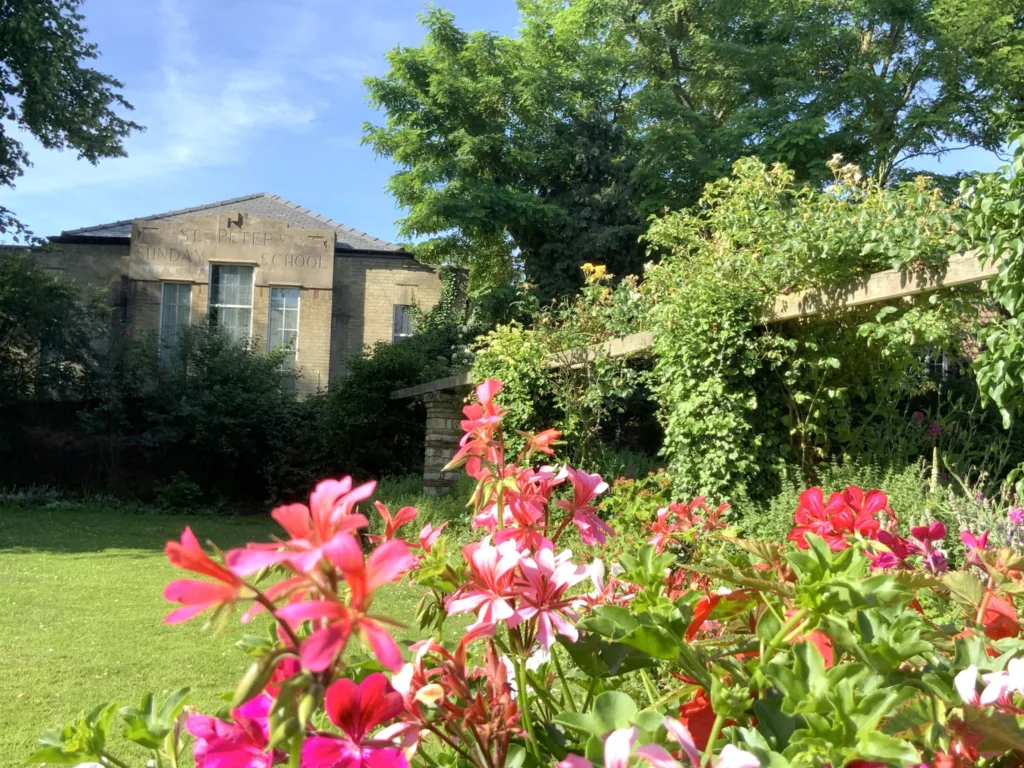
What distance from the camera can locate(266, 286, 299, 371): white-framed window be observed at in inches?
656

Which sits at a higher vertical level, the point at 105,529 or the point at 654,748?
the point at 654,748

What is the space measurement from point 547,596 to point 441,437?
9655 mm

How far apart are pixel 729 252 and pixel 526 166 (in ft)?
31.2

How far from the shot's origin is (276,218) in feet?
58.1

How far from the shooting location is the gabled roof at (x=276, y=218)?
1741cm

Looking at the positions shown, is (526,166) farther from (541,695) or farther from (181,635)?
(541,695)

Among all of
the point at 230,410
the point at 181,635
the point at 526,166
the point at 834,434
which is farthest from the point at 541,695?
the point at 526,166

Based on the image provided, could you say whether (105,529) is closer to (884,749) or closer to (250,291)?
(250,291)

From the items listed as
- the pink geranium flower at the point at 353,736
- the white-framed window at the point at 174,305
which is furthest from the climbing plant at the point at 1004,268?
the white-framed window at the point at 174,305

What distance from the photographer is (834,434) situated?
5.79m

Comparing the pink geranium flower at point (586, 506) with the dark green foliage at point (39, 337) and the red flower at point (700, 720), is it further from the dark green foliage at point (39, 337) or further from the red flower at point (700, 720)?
the dark green foliage at point (39, 337)

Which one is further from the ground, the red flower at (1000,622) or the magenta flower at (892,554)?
the magenta flower at (892,554)

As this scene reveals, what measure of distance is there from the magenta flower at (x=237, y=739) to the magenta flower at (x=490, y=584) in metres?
0.18

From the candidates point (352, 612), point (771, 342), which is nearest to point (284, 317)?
point (771, 342)
